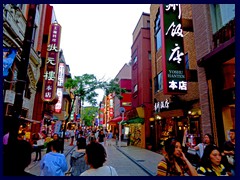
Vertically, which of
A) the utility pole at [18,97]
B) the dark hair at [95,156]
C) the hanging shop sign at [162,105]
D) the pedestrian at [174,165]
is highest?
the hanging shop sign at [162,105]

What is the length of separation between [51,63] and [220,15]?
37.7 feet

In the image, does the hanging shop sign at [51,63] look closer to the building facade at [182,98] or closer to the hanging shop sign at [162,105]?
the building facade at [182,98]

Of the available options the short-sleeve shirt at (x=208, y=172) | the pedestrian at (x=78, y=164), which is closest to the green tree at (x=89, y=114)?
the pedestrian at (x=78, y=164)

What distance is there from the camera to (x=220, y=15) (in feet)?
25.7

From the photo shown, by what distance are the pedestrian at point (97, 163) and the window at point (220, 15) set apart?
7.20m

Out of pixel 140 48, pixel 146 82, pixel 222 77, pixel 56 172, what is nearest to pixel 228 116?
pixel 222 77

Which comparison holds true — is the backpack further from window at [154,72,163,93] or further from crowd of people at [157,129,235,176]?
window at [154,72,163,93]

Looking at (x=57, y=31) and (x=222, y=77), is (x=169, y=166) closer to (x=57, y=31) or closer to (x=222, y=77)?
(x=222, y=77)

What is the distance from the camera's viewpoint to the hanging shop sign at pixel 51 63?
46.0 feet

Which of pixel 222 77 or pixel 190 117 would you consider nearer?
pixel 222 77

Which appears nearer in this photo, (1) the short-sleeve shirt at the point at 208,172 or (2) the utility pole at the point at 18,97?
(2) the utility pole at the point at 18,97

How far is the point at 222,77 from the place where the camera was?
7793 millimetres

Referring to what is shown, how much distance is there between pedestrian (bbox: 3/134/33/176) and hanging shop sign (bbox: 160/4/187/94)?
298 inches
